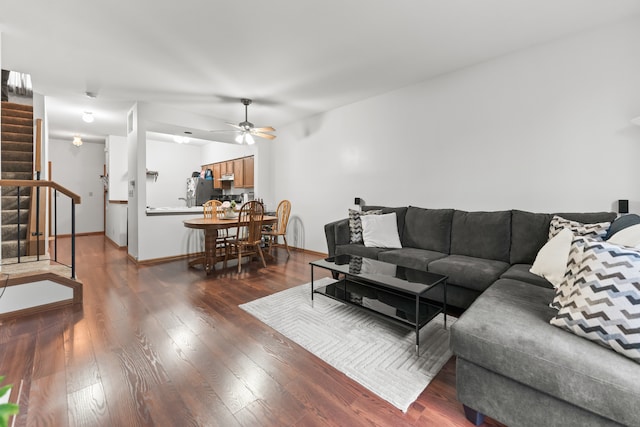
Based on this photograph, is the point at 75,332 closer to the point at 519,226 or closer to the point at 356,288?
the point at 356,288

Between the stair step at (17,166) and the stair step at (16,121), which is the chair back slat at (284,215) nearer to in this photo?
the stair step at (17,166)

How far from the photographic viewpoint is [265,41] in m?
2.57

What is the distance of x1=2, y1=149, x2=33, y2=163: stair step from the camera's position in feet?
12.4

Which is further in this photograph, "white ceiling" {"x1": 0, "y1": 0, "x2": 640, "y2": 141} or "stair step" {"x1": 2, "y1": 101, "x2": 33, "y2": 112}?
"stair step" {"x1": 2, "y1": 101, "x2": 33, "y2": 112}

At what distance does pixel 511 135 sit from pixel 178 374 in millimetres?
3553

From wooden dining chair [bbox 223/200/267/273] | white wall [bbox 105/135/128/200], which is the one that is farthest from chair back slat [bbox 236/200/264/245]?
white wall [bbox 105/135/128/200]

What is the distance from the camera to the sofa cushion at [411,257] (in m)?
2.67

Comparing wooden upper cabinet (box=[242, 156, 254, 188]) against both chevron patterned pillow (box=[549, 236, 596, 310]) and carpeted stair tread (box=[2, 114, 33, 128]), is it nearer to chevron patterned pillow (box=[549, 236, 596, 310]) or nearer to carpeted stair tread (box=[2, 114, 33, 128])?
carpeted stair tread (box=[2, 114, 33, 128])

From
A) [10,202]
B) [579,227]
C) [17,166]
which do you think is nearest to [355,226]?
[579,227]

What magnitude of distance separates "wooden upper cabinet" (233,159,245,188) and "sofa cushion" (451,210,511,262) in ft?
15.8

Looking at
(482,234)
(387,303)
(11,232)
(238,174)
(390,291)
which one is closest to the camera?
(387,303)

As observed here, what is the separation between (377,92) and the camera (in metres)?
3.84

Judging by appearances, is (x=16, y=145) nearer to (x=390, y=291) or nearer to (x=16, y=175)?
(x=16, y=175)

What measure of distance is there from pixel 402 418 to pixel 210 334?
4.73ft
